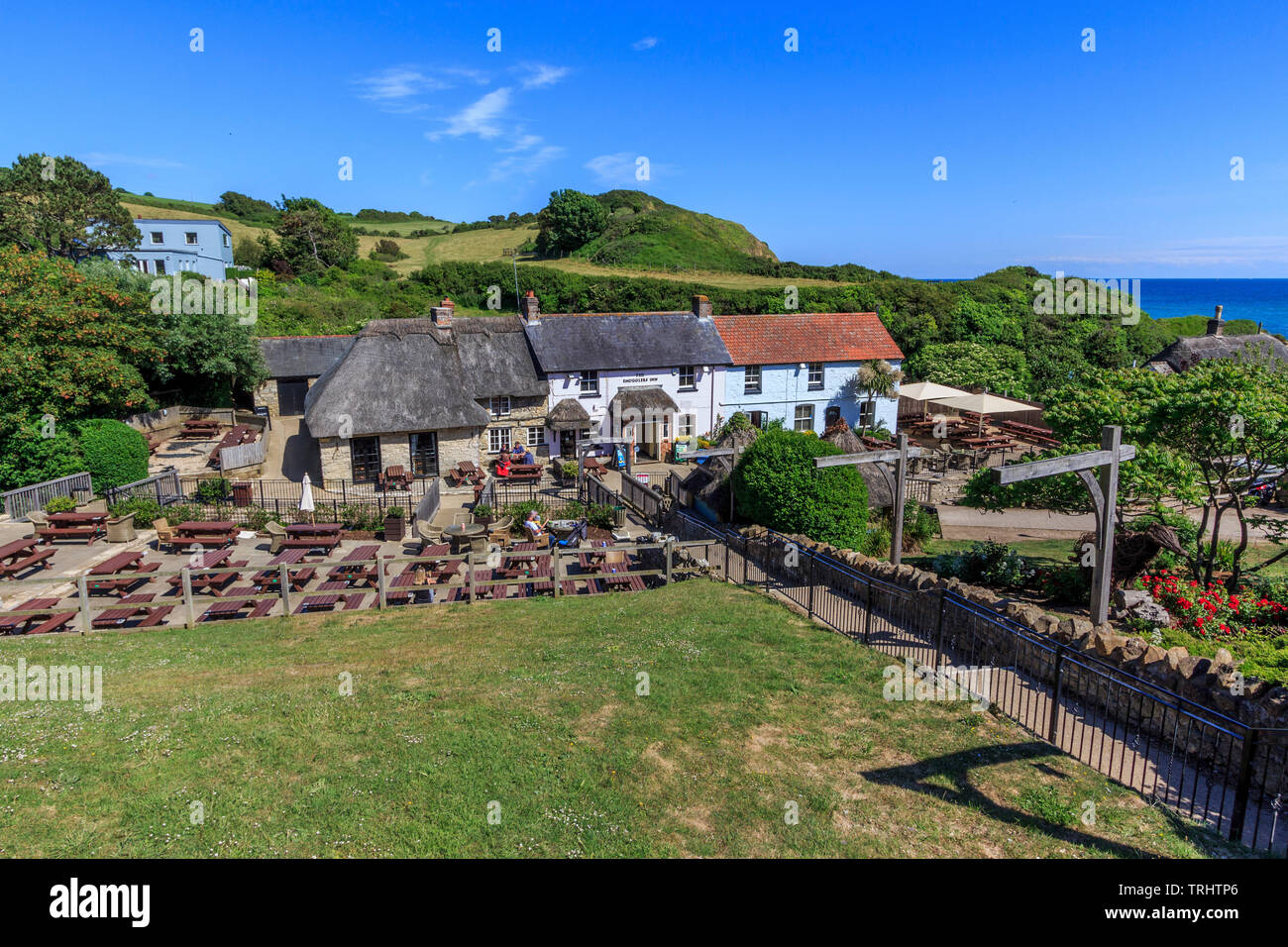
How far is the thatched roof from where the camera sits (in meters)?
30.6

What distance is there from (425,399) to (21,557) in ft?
43.7

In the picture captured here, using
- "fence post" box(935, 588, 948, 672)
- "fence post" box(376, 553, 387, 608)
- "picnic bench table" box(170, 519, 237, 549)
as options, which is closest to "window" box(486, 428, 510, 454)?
"picnic bench table" box(170, 519, 237, 549)

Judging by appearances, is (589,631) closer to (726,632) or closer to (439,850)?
(726,632)

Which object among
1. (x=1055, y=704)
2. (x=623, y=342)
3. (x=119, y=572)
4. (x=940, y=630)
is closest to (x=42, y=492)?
(x=119, y=572)

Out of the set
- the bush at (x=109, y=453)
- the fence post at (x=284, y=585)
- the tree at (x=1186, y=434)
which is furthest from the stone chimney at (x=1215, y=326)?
the bush at (x=109, y=453)

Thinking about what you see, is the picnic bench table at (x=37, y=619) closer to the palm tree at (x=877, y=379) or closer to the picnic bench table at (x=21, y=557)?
the picnic bench table at (x=21, y=557)

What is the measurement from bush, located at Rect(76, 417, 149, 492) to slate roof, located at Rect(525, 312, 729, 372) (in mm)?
14775

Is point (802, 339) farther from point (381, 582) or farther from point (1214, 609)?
point (381, 582)

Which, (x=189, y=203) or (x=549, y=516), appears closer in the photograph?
(x=549, y=516)

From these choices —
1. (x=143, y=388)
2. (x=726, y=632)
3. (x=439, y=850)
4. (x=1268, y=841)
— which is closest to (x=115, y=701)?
(x=439, y=850)

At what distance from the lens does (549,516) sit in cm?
2175

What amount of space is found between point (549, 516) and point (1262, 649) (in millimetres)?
16182

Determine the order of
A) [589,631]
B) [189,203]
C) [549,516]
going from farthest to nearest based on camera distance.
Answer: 1. [189,203]
2. [549,516]
3. [589,631]

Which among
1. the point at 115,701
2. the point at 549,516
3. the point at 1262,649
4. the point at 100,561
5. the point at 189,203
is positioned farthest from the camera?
the point at 189,203
